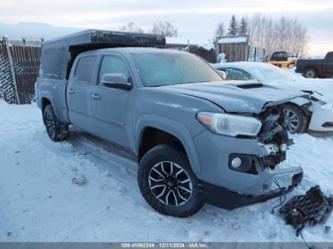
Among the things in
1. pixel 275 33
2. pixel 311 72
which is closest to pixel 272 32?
pixel 275 33

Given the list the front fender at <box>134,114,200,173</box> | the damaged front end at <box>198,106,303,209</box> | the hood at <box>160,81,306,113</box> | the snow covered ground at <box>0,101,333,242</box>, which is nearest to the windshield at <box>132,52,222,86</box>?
the hood at <box>160,81,306,113</box>

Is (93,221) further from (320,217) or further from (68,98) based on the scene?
(68,98)

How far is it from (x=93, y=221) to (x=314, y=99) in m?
4.83

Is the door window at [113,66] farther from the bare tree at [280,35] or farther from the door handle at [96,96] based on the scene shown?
the bare tree at [280,35]

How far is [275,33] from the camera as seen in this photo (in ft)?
253

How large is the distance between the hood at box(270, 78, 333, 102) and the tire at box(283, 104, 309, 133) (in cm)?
44

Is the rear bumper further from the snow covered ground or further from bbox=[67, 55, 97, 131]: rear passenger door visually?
bbox=[67, 55, 97, 131]: rear passenger door

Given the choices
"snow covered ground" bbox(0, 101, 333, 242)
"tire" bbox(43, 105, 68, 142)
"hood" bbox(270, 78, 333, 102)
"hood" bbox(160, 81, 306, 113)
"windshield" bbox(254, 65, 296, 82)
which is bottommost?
"snow covered ground" bbox(0, 101, 333, 242)

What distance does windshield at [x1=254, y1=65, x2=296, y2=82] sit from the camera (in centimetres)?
725

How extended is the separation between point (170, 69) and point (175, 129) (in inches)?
54.4

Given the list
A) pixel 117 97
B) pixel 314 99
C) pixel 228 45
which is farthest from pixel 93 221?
pixel 228 45

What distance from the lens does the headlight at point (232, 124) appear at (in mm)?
2834

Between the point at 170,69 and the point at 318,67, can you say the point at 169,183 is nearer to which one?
the point at 170,69

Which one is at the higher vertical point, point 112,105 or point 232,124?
point 232,124
